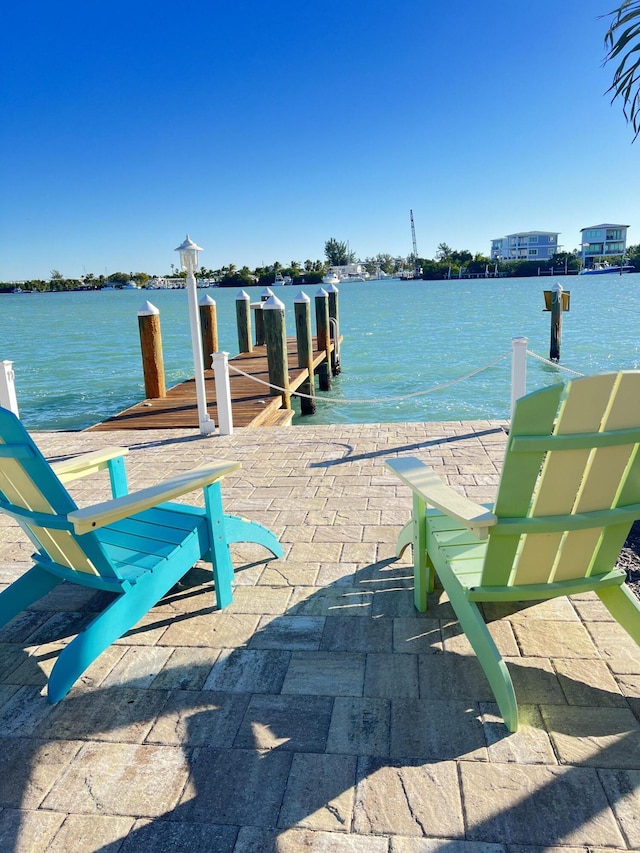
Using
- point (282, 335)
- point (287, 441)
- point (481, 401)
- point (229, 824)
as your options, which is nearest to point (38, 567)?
point (229, 824)

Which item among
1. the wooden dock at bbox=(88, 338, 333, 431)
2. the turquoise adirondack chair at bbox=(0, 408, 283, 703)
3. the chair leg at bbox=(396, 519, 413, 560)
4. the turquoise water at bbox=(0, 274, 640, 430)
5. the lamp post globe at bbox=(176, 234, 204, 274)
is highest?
the lamp post globe at bbox=(176, 234, 204, 274)

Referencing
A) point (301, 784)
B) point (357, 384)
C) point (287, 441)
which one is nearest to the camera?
point (301, 784)

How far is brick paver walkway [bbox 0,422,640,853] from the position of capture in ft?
5.88

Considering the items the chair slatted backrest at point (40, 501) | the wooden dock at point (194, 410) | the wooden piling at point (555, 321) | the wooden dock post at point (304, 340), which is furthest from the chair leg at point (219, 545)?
the wooden piling at point (555, 321)

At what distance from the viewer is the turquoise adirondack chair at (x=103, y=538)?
7.67 ft

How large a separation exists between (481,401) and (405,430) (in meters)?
9.19

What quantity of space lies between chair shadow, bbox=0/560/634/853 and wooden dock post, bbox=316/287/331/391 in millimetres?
12906

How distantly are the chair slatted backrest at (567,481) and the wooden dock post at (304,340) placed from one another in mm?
9411

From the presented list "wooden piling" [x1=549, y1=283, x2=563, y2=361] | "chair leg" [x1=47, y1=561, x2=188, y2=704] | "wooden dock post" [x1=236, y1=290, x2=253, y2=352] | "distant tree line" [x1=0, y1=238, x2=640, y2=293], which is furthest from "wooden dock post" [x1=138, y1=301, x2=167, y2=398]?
"distant tree line" [x1=0, y1=238, x2=640, y2=293]

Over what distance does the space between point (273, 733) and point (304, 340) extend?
1046 cm

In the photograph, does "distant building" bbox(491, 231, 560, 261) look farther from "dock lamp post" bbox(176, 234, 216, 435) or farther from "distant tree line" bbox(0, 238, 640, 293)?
"dock lamp post" bbox(176, 234, 216, 435)

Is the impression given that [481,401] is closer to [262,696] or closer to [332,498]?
[332,498]

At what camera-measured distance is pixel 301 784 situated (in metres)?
1.94

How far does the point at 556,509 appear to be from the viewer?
2217 mm
